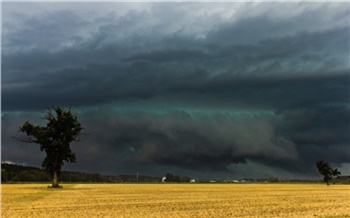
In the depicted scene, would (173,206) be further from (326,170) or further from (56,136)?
(326,170)

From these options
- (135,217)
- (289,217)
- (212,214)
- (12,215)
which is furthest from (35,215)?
(289,217)

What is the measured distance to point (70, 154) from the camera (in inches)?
3302

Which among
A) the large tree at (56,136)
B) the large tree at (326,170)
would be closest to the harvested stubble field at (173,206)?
the large tree at (56,136)

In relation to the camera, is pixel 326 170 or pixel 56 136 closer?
pixel 56 136

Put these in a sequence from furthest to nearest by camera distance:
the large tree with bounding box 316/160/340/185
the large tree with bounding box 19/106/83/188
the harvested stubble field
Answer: the large tree with bounding box 316/160/340/185 < the large tree with bounding box 19/106/83/188 < the harvested stubble field

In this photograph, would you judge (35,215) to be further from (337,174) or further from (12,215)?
(337,174)

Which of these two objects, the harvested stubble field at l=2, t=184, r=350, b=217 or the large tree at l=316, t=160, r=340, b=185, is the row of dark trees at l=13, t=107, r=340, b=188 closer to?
the harvested stubble field at l=2, t=184, r=350, b=217

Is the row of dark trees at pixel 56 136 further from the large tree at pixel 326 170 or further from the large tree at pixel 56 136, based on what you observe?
the large tree at pixel 326 170

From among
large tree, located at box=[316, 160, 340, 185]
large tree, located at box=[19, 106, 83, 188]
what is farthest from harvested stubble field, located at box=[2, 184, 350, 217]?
large tree, located at box=[316, 160, 340, 185]

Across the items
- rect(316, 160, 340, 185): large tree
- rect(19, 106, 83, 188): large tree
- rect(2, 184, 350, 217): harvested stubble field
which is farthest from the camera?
rect(316, 160, 340, 185): large tree

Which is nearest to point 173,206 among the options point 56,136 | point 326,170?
point 56,136

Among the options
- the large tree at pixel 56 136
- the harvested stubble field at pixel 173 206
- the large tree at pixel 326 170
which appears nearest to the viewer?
the harvested stubble field at pixel 173 206

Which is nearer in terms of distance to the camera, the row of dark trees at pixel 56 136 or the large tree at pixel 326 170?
the row of dark trees at pixel 56 136

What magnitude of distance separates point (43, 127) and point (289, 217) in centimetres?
6496
